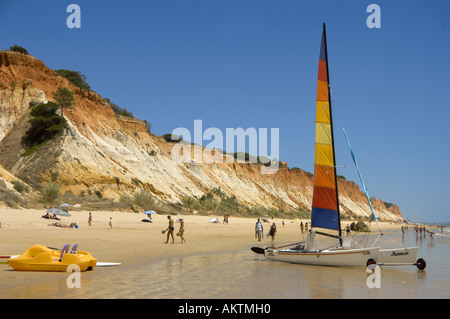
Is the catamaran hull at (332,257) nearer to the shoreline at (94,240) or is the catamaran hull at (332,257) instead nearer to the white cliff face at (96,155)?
the shoreline at (94,240)

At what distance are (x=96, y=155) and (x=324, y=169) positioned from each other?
32.7 meters

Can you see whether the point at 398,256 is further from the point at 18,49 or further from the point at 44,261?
the point at 18,49

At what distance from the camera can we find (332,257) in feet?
48.3

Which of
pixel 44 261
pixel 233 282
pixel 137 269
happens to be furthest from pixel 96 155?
pixel 233 282

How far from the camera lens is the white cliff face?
129 feet

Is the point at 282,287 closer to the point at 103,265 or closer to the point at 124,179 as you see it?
the point at 103,265

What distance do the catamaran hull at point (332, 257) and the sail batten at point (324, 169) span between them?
1.65 metres

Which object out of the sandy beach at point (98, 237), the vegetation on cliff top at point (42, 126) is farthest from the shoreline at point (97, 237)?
the vegetation on cliff top at point (42, 126)

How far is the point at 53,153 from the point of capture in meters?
40.4

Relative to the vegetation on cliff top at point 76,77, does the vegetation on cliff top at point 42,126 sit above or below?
below

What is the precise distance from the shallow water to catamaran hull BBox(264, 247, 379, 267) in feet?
0.82

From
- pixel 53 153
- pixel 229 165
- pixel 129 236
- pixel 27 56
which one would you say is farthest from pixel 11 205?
pixel 229 165

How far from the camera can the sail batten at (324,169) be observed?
16375mm
